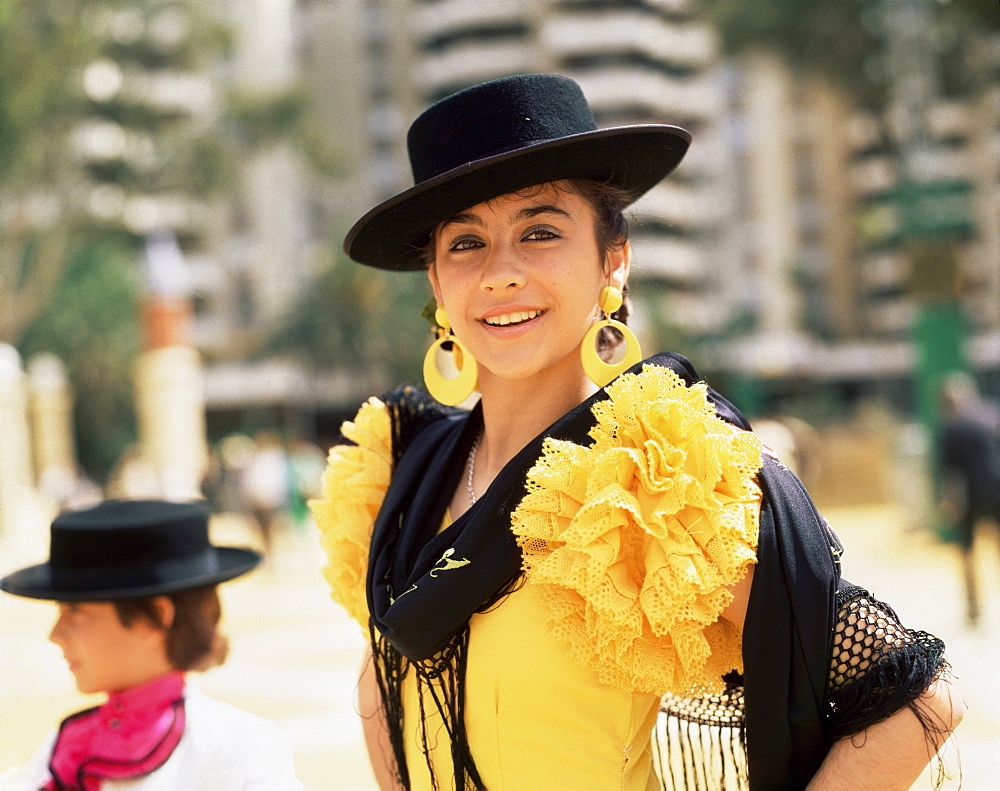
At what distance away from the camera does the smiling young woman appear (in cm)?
163

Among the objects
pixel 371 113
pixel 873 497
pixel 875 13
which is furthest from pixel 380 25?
pixel 873 497

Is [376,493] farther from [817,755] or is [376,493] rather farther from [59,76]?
[59,76]

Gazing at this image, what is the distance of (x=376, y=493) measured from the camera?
229 centimetres

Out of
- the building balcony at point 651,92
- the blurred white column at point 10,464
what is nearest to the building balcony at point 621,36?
the building balcony at point 651,92

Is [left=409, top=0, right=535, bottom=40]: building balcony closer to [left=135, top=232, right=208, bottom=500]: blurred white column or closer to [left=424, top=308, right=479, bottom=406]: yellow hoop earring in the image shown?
[left=135, top=232, right=208, bottom=500]: blurred white column

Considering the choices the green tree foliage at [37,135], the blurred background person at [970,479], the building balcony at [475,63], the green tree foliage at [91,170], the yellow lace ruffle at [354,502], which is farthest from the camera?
the building balcony at [475,63]

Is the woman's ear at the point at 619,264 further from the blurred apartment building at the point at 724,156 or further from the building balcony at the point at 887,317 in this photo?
the building balcony at the point at 887,317

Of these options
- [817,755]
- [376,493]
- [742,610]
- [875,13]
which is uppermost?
[875,13]

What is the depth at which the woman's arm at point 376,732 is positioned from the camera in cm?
218

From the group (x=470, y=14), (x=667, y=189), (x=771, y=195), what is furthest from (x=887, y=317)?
(x=470, y=14)

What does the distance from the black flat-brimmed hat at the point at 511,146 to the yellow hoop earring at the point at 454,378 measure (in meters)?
0.25

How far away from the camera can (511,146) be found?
5.99 ft

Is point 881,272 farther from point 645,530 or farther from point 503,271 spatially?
point 645,530

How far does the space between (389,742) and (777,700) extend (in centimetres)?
90
